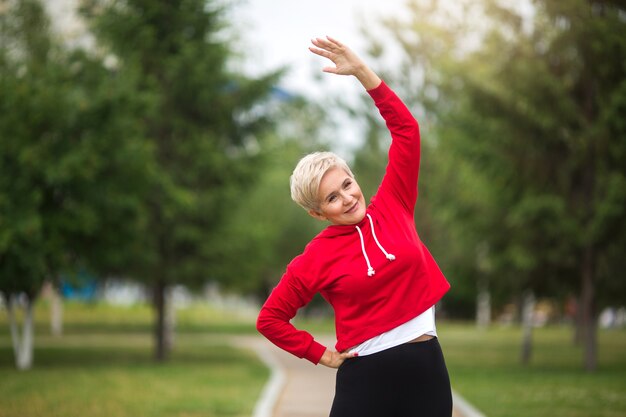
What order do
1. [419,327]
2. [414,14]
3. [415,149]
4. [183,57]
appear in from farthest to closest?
[414,14]
[183,57]
[415,149]
[419,327]

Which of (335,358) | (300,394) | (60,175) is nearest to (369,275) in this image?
(335,358)

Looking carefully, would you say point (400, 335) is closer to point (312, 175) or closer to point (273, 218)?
point (312, 175)

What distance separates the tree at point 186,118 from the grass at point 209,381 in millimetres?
2445

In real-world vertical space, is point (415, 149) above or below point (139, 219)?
above

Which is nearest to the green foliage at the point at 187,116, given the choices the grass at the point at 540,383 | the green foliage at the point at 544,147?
the green foliage at the point at 544,147

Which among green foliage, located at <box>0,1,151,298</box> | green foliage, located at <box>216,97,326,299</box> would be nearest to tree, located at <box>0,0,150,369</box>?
green foliage, located at <box>0,1,151,298</box>

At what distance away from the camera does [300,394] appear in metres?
12.1

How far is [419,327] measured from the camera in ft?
10.2

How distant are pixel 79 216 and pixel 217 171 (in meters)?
4.34

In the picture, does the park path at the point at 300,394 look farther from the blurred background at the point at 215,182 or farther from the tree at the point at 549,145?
the tree at the point at 549,145

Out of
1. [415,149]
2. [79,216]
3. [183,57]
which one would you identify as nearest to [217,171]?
[183,57]

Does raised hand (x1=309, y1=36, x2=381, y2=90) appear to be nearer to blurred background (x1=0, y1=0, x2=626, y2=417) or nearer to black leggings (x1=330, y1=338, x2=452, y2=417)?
→ black leggings (x1=330, y1=338, x2=452, y2=417)

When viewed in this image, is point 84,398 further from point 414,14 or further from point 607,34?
point 414,14

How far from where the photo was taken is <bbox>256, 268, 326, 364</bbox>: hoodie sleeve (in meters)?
3.20
